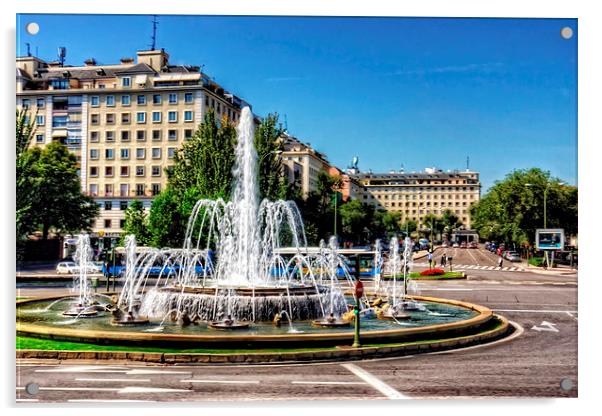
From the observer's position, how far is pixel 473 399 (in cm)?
1212

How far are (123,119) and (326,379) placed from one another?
2410 inches

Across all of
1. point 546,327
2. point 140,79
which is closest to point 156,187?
point 140,79

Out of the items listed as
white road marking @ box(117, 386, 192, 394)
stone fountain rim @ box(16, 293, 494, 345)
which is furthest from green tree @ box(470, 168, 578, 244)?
white road marking @ box(117, 386, 192, 394)

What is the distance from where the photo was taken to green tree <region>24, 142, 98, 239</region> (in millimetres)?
49125

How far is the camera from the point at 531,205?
216 ft

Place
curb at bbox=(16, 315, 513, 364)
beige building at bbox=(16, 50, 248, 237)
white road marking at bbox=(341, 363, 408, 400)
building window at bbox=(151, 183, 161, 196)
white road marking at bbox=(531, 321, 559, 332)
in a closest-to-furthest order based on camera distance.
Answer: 1. white road marking at bbox=(341, 363, 408, 400)
2. curb at bbox=(16, 315, 513, 364)
3. white road marking at bbox=(531, 321, 559, 332)
4. beige building at bbox=(16, 50, 248, 237)
5. building window at bbox=(151, 183, 161, 196)

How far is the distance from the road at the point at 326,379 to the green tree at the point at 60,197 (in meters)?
35.3

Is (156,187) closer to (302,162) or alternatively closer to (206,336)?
(302,162)

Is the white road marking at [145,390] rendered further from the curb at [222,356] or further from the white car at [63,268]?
the white car at [63,268]

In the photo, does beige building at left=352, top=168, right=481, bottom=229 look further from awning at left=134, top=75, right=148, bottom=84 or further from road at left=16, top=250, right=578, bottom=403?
road at left=16, top=250, right=578, bottom=403

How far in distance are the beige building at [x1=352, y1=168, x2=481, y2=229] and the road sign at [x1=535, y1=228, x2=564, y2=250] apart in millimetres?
124502

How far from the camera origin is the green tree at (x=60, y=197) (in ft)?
161

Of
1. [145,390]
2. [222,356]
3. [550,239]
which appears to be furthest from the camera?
[550,239]

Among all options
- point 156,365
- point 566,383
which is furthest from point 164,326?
point 566,383
